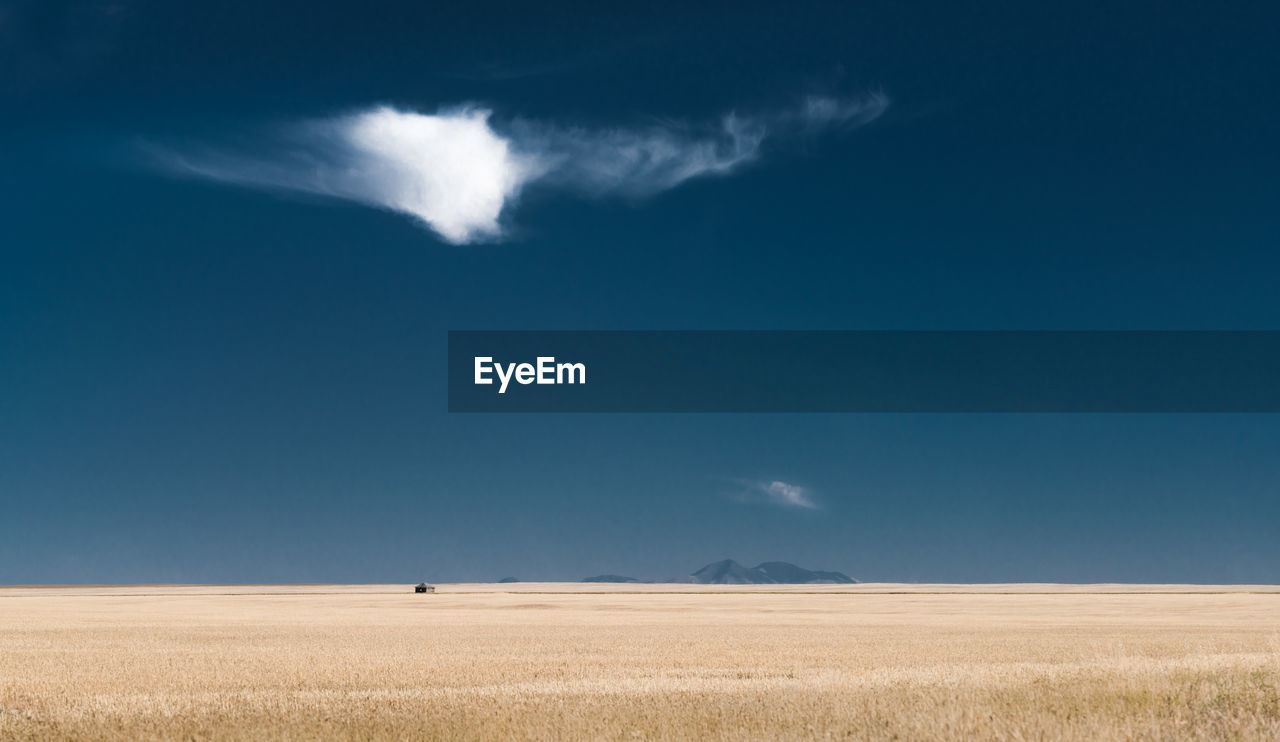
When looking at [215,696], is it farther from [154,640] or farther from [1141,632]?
[1141,632]

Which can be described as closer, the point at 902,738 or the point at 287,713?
the point at 902,738

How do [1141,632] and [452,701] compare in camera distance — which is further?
[1141,632]

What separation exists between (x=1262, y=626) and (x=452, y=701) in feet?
198

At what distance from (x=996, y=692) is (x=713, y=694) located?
538 centimetres

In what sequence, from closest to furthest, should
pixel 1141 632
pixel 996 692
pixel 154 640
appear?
pixel 996 692 → pixel 154 640 → pixel 1141 632

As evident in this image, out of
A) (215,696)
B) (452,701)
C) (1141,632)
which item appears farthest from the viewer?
(1141,632)

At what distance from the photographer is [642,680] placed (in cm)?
2905

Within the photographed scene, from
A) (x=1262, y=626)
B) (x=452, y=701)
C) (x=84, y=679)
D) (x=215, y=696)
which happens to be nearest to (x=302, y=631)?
(x=84, y=679)

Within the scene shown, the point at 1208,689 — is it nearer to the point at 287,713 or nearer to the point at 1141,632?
the point at 287,713

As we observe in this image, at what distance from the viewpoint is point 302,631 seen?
62.0 metres

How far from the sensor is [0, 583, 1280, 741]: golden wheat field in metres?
17.3

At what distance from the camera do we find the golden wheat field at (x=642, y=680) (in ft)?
56.9

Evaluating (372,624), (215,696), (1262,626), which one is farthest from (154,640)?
(1262,626)

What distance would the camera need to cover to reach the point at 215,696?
2462 cm
